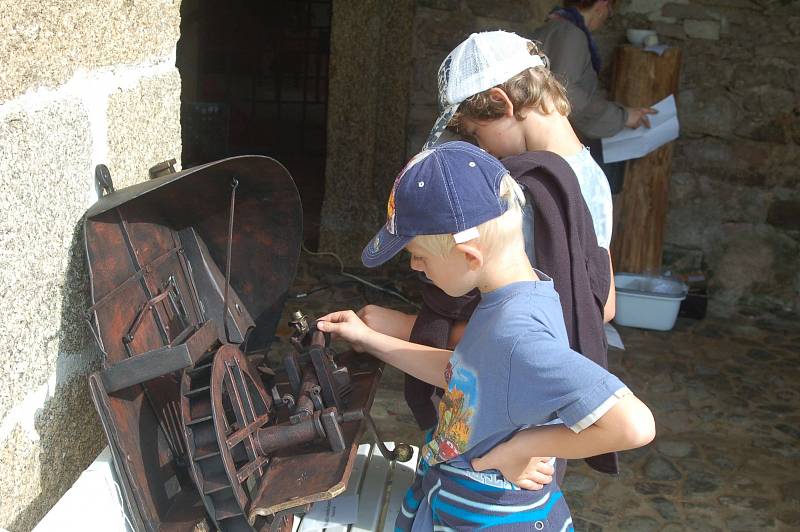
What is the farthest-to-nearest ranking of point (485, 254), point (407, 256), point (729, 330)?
1. point (407, 256)
2. point (729, 330)
3. point (485, 254)

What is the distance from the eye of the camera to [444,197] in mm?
1633

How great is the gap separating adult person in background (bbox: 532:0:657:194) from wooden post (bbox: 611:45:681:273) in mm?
429

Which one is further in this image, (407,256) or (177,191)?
(407,256)

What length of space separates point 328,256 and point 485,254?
4.26 metres

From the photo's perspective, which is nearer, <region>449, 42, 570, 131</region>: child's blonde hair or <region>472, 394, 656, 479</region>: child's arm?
<region>472, 394, 656, 479</region>: child's arm

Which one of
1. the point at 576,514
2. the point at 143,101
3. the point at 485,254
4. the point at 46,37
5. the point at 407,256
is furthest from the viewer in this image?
the point at 407,256

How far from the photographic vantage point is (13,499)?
1504mm

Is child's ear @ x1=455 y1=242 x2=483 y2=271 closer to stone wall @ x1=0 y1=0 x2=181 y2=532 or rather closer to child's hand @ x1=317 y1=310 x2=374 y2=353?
child's hand @ x1=317 y1=310 x2=374 y2=353

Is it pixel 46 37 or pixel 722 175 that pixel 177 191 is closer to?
pixel 46 37

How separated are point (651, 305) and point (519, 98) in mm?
3446

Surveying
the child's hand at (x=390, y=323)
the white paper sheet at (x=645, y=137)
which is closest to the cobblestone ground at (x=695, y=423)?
the white paper sheet at (x=645, y=137)

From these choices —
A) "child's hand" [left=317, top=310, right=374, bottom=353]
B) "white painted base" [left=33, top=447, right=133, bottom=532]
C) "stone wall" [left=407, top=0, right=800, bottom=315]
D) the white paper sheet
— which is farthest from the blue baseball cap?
"stone wall" [left=407, top=0, right=800, bottom=315]

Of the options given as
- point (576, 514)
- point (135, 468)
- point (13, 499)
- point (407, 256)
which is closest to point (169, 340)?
point (135, 468)

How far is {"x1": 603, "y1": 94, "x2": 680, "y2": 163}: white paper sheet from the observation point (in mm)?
5016
